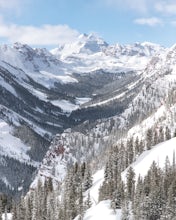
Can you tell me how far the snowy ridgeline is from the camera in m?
134

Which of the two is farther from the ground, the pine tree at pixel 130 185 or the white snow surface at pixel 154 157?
the white snow surface at pixel 154 157

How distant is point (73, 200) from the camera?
520ft

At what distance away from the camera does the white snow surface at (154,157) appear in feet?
577

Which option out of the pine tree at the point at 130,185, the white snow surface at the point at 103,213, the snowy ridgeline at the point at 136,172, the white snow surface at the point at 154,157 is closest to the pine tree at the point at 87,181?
the snowy ridgeline at the point at 136,172

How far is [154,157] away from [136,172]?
36.9 ft

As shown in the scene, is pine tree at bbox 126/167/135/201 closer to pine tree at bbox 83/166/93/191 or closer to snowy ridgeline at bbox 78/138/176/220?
snowy ridgeline at bbox 78/138/176/220

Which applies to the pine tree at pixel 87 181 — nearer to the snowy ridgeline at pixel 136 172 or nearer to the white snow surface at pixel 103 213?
the snowy ridgeline at pixel 136 172

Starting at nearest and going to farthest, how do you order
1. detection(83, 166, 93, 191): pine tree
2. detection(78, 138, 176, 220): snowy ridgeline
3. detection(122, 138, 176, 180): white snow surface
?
detection(78, 138, 176, 220): snowy ridgeline < detection(122, 138, 176, 180): white snow surface < detection(83, 166, 93, 191): pine tree

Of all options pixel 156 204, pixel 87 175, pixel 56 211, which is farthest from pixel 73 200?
pixel 156 204

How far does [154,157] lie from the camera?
18488 centimetres

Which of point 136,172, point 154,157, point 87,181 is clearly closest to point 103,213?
point 136,172

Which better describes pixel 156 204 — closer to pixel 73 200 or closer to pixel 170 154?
pixel 73 200

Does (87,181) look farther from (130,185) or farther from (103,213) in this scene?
(103,213)

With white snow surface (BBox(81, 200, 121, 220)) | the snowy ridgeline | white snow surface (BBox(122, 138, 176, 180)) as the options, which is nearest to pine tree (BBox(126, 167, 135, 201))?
the snowy ridgeline
